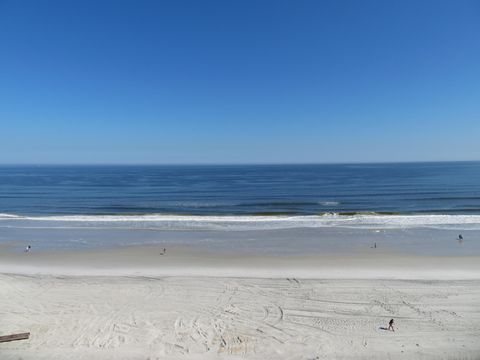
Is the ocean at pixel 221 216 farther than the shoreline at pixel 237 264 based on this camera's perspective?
Yes

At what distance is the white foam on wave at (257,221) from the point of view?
2766 cm

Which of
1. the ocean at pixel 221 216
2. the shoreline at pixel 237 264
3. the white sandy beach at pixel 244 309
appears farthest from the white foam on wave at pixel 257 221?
the white sandy beach at pixel 244 309

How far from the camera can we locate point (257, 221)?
3016 cm

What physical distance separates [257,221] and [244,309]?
59.9 feet

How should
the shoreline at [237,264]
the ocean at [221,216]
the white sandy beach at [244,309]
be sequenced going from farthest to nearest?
the ocean at [221,216]
the shoreline at [237,264]
the white sandy beach at [244,309]

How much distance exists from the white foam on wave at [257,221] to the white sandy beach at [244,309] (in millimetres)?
9875

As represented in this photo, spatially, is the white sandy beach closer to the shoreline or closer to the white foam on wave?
the shoreline

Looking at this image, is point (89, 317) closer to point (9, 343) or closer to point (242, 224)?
point (9, 343)

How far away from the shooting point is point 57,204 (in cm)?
4109

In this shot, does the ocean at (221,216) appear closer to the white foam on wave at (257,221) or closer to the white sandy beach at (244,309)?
the white foam on wave at (257,221)

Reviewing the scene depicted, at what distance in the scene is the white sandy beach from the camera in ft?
31.7

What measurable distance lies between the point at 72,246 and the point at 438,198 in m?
42.2

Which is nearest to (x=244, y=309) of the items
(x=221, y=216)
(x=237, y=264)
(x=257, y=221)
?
(x=237, y=264)

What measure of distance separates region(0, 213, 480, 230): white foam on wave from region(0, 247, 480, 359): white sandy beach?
9.88m
